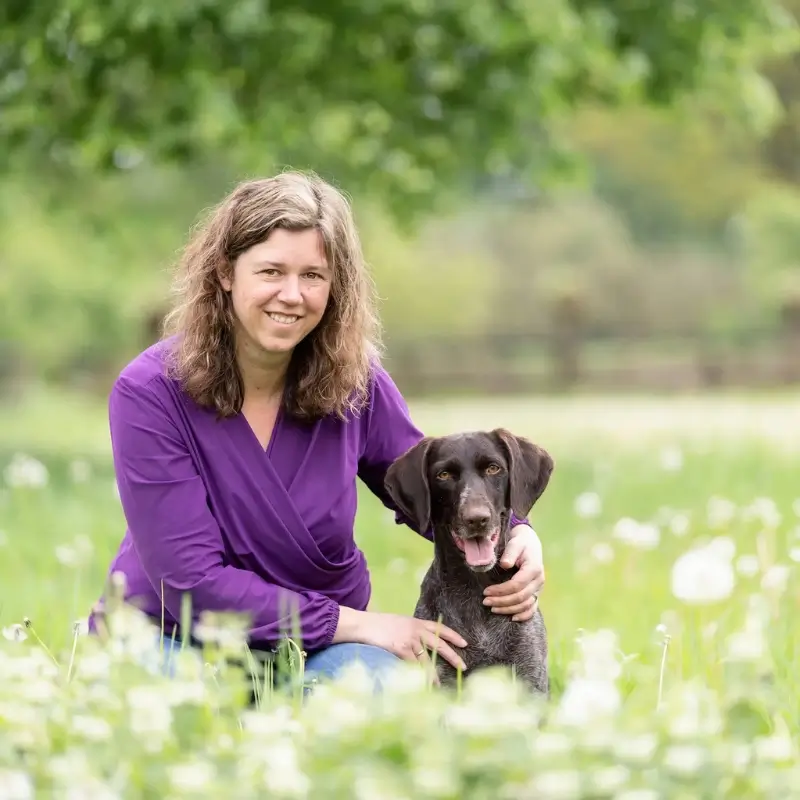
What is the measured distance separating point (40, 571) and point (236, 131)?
11.6ft

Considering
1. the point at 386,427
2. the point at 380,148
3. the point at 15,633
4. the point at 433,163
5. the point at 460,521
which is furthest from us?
the point at 433,163

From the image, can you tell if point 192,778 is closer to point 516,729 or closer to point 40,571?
point 516,729

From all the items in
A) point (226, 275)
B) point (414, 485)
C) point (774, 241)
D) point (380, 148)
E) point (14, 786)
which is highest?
point (774, 241)

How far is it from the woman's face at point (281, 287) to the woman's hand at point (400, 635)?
2.74ft

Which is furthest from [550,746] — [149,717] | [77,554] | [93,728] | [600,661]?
[77,554]

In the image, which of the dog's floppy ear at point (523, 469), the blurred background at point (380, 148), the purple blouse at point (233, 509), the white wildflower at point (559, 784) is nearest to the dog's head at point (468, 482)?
the dog's floppy ear at point (523, 469)

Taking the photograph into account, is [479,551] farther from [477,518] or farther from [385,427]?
[385,427]

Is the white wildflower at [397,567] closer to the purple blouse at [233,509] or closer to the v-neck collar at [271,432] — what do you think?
the purple blouse at [233,509]

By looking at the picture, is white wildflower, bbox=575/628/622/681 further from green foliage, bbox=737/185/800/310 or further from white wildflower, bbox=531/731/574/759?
green foliage, bbox=737/185/800/310

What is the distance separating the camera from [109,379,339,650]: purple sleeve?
3.58 m

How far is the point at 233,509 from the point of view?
3.75 m

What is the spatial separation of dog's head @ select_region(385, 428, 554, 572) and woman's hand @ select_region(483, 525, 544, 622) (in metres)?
0.06

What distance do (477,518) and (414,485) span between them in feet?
0.96

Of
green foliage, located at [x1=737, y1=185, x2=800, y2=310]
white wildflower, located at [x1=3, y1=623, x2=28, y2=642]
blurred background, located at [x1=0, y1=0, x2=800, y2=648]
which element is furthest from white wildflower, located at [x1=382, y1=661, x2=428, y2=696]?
green foliage, located at [x1=737, y1=185, x2=800, y2=310]
